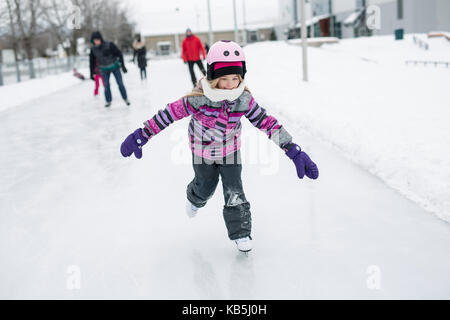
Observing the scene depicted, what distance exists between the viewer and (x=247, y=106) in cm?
242

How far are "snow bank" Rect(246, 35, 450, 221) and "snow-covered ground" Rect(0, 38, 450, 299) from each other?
3 cm

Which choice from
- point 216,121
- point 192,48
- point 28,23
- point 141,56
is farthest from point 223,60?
point 28,23

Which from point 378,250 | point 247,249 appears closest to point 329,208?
point 378,250

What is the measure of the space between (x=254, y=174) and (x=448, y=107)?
4247 millimetres

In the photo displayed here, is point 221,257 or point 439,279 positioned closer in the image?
point 439,279

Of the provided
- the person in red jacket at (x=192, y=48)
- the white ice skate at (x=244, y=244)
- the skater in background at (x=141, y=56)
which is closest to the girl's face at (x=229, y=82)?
the white ice skate at (x=244, y=244)

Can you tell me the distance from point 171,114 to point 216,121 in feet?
0.87

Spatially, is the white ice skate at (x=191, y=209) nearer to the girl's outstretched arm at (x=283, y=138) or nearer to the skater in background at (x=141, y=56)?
the girl's outstretched arm at (x=283, y=138)

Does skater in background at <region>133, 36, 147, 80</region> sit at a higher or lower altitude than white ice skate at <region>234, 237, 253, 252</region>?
higher

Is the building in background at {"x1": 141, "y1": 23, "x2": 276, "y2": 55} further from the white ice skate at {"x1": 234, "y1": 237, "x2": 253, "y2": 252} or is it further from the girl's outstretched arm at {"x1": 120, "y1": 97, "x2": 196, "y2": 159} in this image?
the white ice skate at {"x1": 234, "y1": 237, "x2": 253, "y2": 252}

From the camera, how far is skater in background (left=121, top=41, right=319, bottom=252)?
231 cm

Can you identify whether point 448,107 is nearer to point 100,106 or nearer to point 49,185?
point 49,185

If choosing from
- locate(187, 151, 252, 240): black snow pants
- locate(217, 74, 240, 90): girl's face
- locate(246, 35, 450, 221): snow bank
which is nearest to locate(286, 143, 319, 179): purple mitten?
locate(187, 151, 252, 240): black snow pants

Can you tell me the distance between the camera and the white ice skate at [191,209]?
2.96 meters
